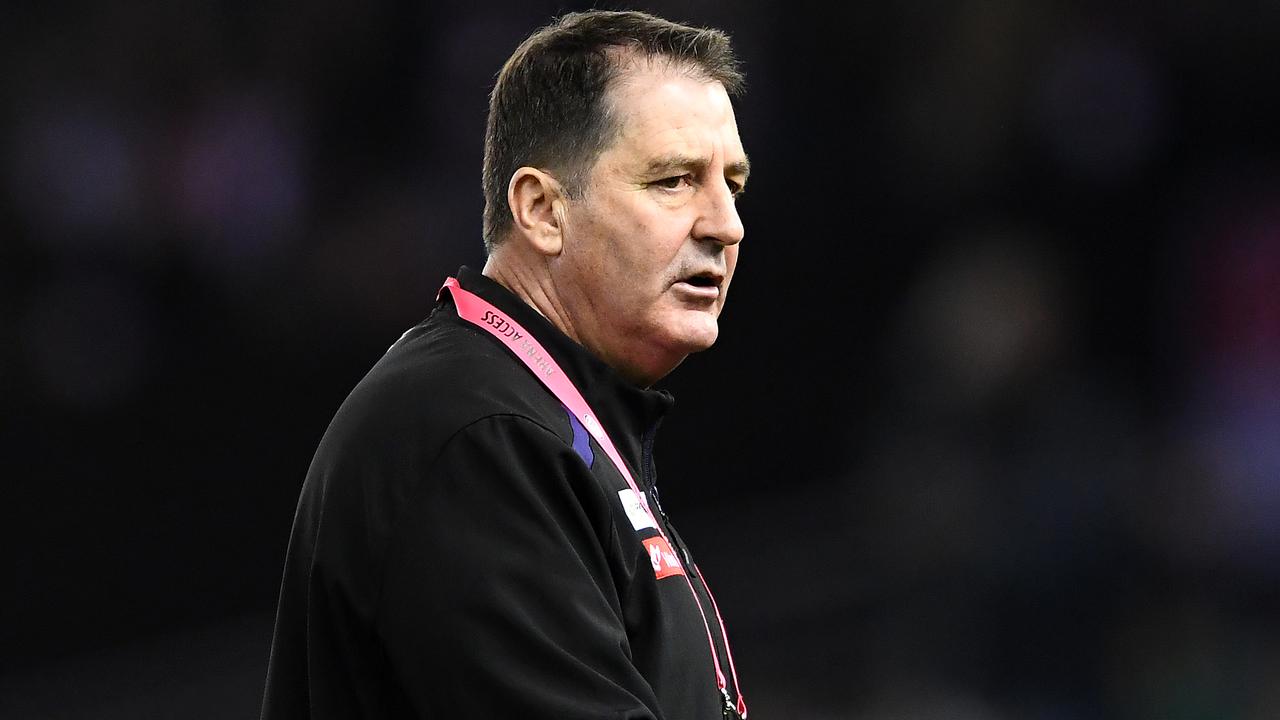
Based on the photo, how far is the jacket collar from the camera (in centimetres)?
187

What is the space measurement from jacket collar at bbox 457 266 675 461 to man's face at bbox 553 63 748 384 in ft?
0.23

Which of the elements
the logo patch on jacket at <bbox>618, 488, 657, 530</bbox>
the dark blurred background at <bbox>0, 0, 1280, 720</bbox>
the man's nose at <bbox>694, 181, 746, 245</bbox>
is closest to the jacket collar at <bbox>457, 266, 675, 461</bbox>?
the logo patch on jacket at <bbox>618, 488, 657, 530</bbox>

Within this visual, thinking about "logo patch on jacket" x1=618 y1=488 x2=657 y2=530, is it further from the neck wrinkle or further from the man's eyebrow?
the man's eyebrow

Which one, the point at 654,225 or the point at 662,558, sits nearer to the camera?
the point at 662,558

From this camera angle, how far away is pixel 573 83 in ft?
6.32

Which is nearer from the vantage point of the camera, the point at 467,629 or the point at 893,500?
the point at 467,629

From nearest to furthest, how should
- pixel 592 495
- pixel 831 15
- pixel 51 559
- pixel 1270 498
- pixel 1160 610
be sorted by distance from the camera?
pixel 592 495, pixel 51 559, pixel 1160 610, pixel 1270 498, pixel 831 15

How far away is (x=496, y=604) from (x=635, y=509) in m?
0.29

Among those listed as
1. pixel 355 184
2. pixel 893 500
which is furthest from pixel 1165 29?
pixel 355 184

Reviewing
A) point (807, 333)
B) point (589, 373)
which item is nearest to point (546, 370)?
point (589, 373)

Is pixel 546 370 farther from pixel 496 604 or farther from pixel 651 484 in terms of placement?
pixel 496 604

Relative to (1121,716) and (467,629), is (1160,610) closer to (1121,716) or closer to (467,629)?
(1121,716)

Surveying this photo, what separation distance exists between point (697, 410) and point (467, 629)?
15.3 feet

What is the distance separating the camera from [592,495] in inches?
64.2
